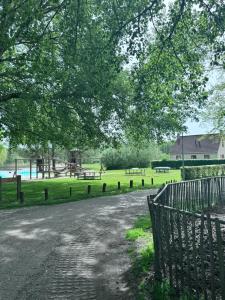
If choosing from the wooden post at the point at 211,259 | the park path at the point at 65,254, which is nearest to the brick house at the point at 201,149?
the park path at the point at 65,254

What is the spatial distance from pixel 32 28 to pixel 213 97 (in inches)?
1088

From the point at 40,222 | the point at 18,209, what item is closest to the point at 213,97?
the point at 18,209

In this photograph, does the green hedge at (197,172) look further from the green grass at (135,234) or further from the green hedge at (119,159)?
the green hedge at (119,159)

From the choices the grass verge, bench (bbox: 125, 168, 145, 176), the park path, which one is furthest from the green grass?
bench (bbox: 125, 168, 145, 176)

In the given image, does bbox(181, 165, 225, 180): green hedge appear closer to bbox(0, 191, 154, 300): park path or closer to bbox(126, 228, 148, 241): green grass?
bbox(0, 191, 154, 300): park path

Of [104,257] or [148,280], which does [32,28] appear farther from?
[148,280]

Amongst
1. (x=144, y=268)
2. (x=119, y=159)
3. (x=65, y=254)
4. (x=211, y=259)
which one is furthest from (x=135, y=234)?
(x=119, y=159)

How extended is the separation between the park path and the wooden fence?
2.60 ft

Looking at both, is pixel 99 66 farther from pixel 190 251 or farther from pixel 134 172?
pixel 134 172

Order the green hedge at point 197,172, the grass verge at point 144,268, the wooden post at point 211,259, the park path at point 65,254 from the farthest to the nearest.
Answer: the green hedge at point 197,172, the park path at point 65,254, the grass verge at point 144,268, the wooden post at point 211,259

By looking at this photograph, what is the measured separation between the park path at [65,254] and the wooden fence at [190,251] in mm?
794

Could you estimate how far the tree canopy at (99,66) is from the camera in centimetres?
1116

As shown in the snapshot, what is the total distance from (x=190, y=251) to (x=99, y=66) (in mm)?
8145

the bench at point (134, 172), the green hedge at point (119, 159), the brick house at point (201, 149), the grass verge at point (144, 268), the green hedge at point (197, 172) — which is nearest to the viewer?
the grass verge at point (144, 268)
